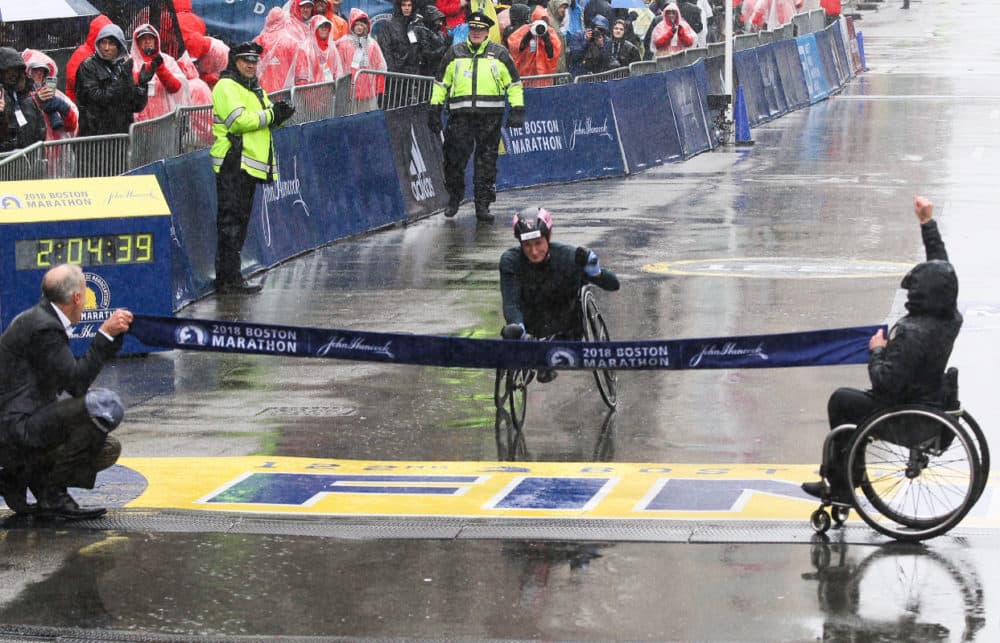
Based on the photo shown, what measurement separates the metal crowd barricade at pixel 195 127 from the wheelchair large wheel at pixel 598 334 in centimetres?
644

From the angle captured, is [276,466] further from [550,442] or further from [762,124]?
[762,124]

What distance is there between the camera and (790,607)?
797 centimetres

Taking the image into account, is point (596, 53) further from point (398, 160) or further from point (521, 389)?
point (521, 389)

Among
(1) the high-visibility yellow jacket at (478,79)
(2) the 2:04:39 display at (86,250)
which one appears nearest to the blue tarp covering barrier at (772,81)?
(1) the high-visibility yellow jacket at (478,79)

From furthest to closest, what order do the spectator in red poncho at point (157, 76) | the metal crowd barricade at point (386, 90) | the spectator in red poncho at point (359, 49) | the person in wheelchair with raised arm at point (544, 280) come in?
A: the spectator in red poncho at point (359, 49)
the metal crowd barricade at point (386, 90)
the spectator in red poncho at point (157, 76)
the person in wheelchair with raised arm at point (544, 280)

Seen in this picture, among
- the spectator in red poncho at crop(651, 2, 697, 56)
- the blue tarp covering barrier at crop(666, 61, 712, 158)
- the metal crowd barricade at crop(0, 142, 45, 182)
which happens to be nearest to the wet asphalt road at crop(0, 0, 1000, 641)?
the metal crowd barricade at crop(0, 142, 45, 182)

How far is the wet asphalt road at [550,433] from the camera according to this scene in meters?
7.96

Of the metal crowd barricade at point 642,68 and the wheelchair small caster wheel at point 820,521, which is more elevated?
the metal crowd barricade at point 642,68

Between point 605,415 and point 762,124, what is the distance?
26161 mm

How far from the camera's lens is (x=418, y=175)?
2319cm

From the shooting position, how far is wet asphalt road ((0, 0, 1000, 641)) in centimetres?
796

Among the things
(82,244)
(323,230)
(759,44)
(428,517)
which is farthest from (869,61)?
(428,517)

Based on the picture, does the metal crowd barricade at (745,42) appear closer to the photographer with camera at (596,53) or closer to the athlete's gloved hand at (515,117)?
the photographer with camera at (596,53)

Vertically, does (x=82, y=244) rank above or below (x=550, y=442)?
above
